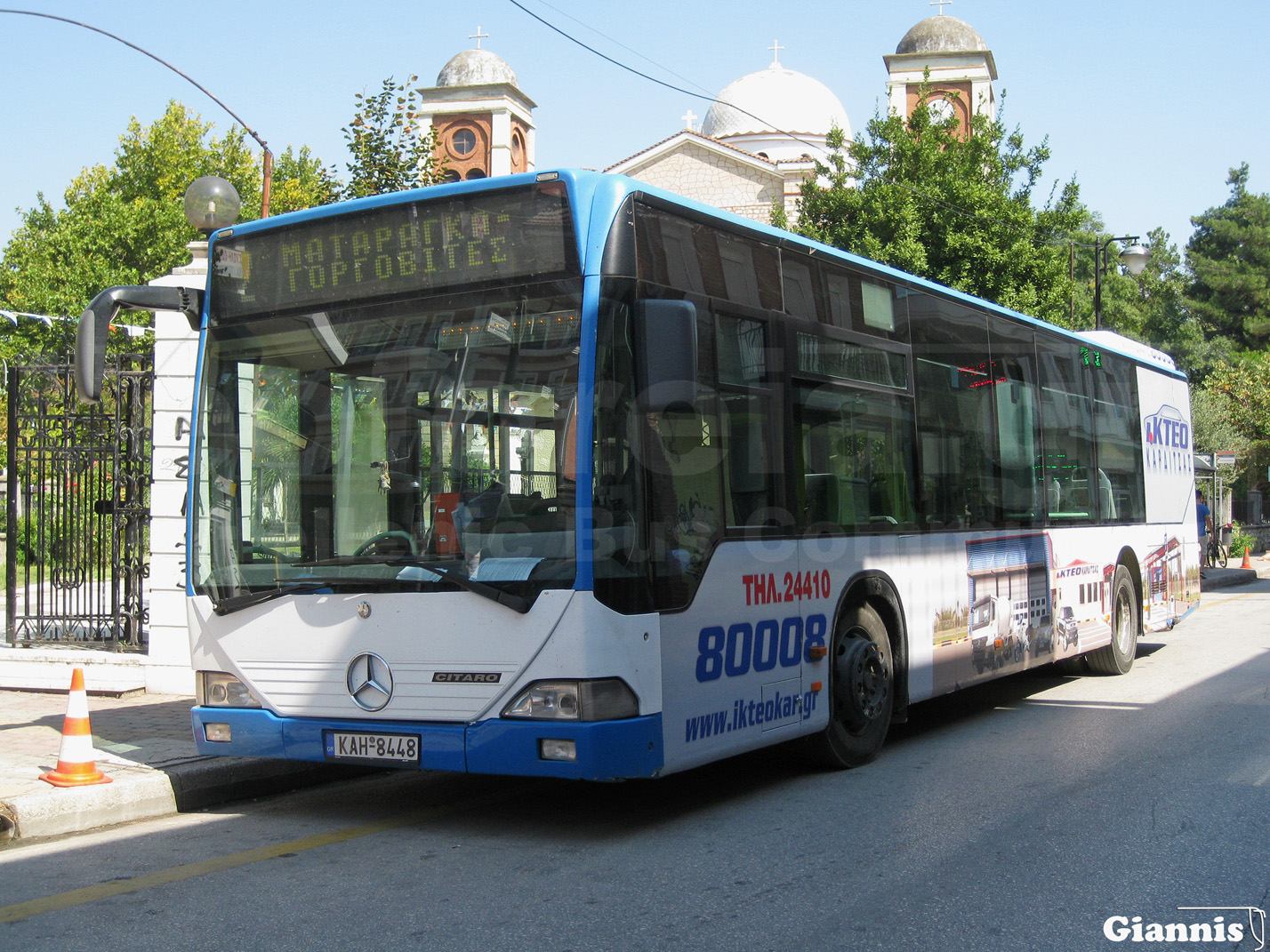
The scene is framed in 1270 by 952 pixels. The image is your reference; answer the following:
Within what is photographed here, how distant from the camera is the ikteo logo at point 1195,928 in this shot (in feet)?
14.2

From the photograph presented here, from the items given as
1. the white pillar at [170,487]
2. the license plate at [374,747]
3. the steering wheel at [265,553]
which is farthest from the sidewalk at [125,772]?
the steering wheel at [265,553]

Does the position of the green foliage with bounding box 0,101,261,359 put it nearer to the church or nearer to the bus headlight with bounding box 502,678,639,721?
the church

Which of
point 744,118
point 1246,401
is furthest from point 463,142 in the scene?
point 1246,401

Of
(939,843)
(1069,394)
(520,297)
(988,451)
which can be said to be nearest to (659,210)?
(520,297)

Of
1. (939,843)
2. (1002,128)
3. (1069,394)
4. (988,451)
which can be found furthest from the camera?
(1002,128)

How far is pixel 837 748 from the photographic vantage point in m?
7.26

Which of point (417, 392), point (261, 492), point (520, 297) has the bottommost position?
point (261, 492)

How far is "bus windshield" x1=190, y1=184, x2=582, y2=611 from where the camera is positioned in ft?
18.1

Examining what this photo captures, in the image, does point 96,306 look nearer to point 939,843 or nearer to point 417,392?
point 417,392

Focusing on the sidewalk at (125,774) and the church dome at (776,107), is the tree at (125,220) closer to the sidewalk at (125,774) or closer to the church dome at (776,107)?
the church dome at (776,107)

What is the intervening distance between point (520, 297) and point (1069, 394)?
6928 mm

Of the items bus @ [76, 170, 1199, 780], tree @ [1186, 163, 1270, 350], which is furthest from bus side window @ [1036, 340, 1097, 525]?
tree @ [1186, 163, 1270, 350]

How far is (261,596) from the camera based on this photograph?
19.9 feet

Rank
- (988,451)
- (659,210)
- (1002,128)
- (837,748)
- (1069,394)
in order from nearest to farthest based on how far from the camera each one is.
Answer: (659,210)
(837,748)
(988,451)
(1069,394)
(1002,128)
